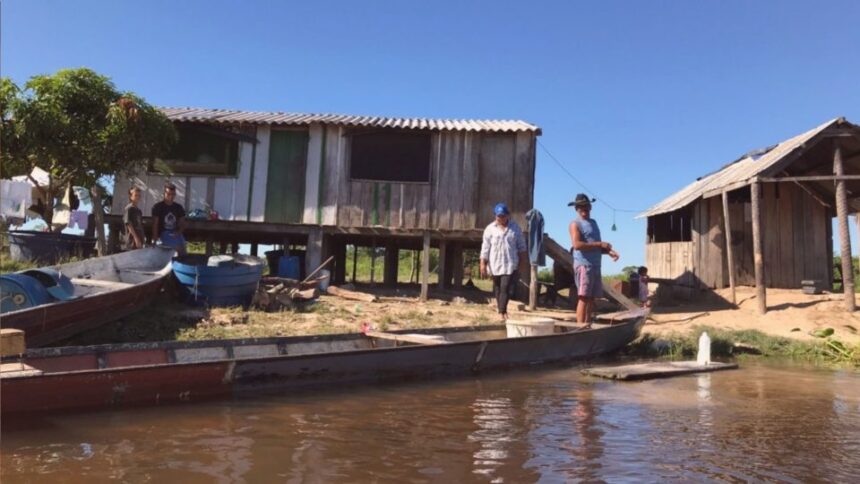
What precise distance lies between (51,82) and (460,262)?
10.3 m

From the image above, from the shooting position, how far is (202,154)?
43.2 feet

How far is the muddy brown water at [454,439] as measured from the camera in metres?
3.39

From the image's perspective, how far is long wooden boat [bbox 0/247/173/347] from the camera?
6.66m

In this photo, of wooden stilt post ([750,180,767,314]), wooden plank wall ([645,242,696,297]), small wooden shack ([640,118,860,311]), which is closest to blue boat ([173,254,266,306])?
wooden stilt post ([750,180,767,314])

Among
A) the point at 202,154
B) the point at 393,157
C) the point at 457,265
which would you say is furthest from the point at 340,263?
the point at 202,154

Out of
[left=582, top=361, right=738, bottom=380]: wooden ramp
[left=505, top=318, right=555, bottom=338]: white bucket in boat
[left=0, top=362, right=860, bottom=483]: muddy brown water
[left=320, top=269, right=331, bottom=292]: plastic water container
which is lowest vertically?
[left=0, top=362, right=860, bottom=483]: muddy brown water

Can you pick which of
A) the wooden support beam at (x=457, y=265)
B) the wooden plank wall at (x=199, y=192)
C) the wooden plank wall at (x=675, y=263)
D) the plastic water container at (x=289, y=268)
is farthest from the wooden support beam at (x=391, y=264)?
the wooden plank wall at (x=675, y=263)

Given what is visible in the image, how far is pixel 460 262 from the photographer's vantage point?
16.5 metres

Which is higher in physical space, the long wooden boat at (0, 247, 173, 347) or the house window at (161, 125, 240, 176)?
the house window at (161, 125, 240, 176)

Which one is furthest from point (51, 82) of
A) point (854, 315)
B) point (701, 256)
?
point (854, 315)

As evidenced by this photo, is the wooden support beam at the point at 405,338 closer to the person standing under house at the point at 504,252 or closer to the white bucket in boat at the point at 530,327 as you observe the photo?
the white bucket in boat at the point at 530,327

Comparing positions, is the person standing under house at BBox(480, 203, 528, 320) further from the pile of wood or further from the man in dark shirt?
the man in dark shirt

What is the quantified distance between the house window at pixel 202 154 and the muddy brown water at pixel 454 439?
884 cm

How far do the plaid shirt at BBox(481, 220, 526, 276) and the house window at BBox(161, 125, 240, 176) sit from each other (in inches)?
271
